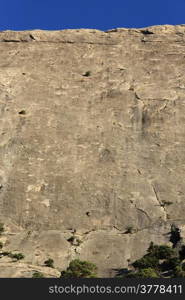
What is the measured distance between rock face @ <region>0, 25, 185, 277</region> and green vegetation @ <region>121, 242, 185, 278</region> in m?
1.36

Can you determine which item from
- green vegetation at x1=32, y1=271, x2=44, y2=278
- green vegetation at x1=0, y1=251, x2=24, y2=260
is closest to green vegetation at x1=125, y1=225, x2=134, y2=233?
green vegetation at x1=0, y1=251, x2=24, y2=260

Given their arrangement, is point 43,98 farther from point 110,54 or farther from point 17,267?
point 17,267

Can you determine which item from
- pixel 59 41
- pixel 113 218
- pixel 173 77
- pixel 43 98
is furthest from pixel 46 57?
pixel 113 218

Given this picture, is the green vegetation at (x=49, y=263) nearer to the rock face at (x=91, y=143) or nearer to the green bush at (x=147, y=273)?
the rock face at (x=91, y=143)

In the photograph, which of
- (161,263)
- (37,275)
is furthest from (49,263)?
(161,263)

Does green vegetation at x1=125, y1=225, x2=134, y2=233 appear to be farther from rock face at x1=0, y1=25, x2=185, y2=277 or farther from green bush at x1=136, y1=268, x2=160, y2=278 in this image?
green bush at x1=136, y1=268, x2=160, y2=278

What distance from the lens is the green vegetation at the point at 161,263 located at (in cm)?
2703

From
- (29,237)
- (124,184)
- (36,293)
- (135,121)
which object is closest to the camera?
(36,293)

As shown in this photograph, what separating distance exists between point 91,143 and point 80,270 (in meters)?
13.7

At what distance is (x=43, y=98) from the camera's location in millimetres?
43625

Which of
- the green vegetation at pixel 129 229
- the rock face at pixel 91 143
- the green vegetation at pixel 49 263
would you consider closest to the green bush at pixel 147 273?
the rock face at pixel 91 143

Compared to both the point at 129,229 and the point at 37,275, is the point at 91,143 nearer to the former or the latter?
the point at 129,229

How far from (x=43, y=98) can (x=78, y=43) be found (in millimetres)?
9156

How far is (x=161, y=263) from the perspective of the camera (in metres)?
29.0
